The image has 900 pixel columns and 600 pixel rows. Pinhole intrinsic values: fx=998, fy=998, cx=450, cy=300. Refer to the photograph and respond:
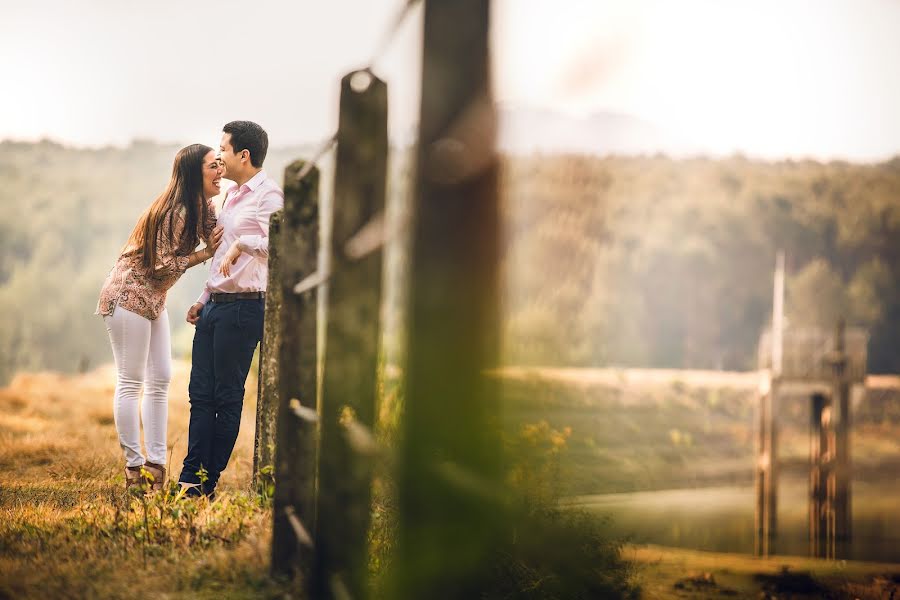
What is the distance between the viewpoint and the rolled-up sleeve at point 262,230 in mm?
Result: 4499

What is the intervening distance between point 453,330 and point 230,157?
326 centimetres

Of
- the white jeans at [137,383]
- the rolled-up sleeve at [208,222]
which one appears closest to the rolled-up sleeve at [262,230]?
the rolled-up sleeve at [208,222]

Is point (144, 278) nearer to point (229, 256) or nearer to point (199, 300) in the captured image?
point (199, 300)

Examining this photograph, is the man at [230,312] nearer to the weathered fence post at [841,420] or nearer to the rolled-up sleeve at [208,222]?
the rolled-up sleeve at [208,222]

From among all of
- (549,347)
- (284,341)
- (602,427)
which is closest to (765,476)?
(602,427)

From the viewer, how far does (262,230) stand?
15.3 feet

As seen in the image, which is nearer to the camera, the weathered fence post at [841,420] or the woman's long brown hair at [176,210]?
the woman's long brown hair at [176,210]

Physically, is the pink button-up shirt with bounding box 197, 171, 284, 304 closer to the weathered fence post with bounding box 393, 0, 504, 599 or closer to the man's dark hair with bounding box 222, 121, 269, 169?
the man's dark hair with bounding box 222, 121, 269, 169

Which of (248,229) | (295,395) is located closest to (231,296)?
(248,229)

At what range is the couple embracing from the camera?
4633mm

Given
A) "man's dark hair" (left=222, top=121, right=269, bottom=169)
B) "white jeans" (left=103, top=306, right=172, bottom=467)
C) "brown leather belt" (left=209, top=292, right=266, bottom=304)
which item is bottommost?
"white jeans" (left=103, top=306, right=172, bottom=467)

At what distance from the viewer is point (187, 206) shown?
473 centimetres

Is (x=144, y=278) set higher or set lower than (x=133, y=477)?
higher

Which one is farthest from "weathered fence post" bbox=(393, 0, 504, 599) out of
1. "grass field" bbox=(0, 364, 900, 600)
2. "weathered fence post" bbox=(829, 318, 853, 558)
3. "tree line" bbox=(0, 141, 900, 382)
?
"tree line" bbox=(0, 141, 900, 382)
